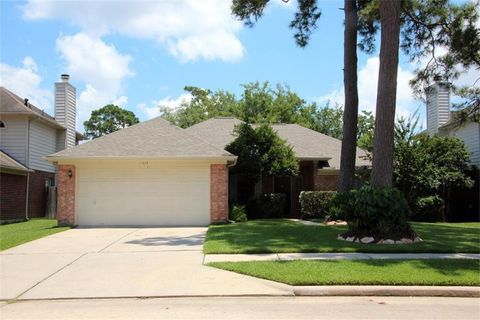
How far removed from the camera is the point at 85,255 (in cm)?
1117

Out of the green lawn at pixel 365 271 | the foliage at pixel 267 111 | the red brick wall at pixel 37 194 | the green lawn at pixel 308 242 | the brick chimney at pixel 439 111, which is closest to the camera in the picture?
the green lawn at pixel 365 271

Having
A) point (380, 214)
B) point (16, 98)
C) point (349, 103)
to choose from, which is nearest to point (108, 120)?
point (16, 98)

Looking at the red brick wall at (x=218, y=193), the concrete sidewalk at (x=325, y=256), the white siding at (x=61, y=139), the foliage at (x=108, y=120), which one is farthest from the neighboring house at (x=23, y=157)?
the foliage at (x=108, y=120)

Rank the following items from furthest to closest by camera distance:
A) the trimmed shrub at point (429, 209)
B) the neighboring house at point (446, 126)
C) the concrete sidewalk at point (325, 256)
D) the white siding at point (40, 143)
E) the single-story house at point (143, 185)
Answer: the neighboring house at point (446, 126) → the white siding at point (40, 143) → the trimmed shrub at point (429, 209) → the single-story house at point (143, 185) → the concrete sidewalk at point (325, 256)

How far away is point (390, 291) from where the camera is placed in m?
7.54

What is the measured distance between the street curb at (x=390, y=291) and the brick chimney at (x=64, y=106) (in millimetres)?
22946

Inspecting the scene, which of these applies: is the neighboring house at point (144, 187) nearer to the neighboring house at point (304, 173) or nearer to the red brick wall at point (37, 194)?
the neighboring house at point (304, 173)

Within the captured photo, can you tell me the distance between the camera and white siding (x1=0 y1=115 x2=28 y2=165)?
23.4m

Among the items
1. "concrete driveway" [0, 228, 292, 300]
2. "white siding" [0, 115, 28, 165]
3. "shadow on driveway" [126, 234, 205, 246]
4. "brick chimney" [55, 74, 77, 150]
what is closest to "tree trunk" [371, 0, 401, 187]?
"shadow on driveway" [126, 234, 205, 246]

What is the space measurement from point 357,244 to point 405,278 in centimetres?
388

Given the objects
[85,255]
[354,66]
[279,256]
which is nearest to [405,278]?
[279,256]

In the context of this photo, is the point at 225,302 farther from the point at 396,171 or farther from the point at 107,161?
the point at 396,171

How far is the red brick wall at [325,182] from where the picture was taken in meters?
23.3

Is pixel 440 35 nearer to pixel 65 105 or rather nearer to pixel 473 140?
pixel 473 140
